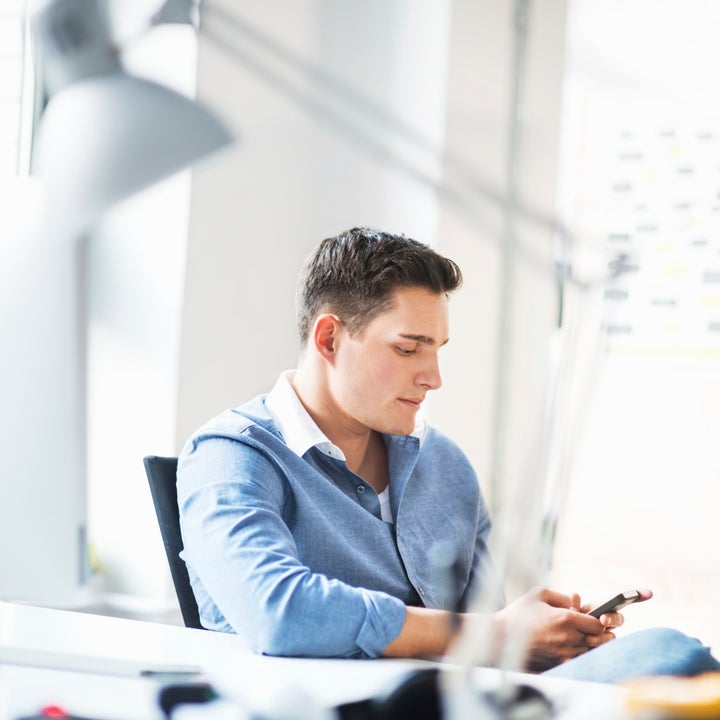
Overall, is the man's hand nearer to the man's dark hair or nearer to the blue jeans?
the blue jeans

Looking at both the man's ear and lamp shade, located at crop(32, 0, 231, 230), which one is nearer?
lamp shade, located at crop(32, 0, 231, 230)

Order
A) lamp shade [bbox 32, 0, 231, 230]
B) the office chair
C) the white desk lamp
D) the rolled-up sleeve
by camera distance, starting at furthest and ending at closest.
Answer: the white desk lamp, the office chair, the rolled-up sleeve, lamp shade [bbox 32, 0, 231, 230]

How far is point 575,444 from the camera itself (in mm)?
567

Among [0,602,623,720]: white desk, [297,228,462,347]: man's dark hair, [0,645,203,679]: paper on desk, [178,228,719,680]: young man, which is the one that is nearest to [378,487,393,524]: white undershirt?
[178,228,719,680]: young man

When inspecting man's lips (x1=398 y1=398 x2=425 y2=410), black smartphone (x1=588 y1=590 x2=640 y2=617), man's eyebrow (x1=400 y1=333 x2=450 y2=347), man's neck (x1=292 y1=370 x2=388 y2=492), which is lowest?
black smartphone (x1=588 y1=590 x2=640 y2=617)

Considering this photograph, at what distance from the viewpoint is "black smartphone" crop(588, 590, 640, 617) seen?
1.25 m

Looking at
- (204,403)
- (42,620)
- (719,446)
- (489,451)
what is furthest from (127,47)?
(719,446)

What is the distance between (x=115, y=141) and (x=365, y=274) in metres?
0.70

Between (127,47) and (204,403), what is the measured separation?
188 centimetres

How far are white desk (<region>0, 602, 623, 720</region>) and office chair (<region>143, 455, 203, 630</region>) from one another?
170 millimetres

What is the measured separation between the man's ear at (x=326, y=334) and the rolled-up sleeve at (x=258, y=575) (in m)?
0.25

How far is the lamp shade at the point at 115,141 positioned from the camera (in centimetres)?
78

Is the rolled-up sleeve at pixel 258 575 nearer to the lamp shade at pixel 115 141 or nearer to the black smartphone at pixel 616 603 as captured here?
the black smartphone at pixel 616 603

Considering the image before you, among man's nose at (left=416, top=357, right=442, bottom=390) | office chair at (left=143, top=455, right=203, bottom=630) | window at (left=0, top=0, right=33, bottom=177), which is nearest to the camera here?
office chair at (left=143, top=455, right=203, bottom=630)
